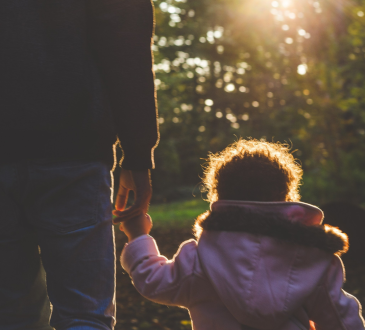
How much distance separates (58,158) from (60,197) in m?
0.14

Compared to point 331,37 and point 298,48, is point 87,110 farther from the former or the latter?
point 298,48

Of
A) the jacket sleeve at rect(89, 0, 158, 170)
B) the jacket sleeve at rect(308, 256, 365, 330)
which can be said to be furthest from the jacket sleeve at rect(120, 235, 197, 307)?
the jacket sleeve at rect(308, 256, 365, 330)

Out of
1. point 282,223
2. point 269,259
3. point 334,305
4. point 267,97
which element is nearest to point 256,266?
point 269,259

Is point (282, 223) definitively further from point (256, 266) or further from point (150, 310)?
point (150, 310)

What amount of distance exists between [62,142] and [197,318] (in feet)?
3.08

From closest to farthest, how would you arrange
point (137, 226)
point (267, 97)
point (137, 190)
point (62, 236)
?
point (62, 236)
point (137, 190)
point (137, 226)
point (267, 97)

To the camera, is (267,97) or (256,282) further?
(267,97)

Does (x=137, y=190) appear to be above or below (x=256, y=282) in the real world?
above

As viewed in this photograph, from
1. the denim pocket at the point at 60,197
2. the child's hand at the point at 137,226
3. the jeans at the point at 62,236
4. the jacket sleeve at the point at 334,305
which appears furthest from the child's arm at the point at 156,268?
the jacket sleeve at the point at 334,305

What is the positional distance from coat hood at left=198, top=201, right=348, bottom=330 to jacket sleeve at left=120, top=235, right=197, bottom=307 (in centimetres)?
10

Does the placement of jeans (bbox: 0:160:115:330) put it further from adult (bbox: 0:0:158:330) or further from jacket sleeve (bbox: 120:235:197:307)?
jacket sleeve (bbox: 120:235:197:307)

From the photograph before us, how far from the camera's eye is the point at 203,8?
20344 mm

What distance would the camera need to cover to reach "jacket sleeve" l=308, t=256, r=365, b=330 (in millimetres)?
1781

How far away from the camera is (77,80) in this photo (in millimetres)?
1655
